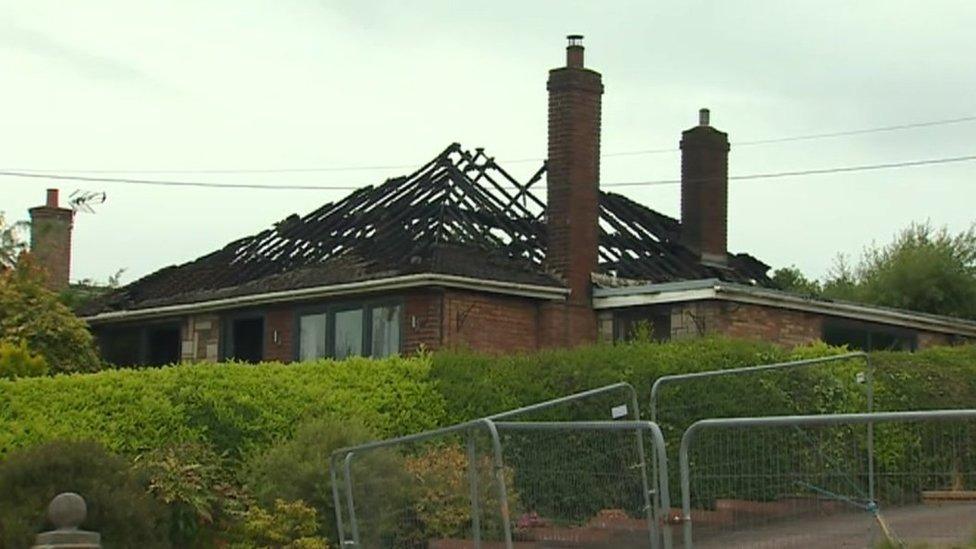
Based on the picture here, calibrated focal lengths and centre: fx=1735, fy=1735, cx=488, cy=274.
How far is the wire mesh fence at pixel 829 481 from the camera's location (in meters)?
9.51

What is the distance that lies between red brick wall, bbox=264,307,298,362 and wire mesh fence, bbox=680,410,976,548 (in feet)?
58.2

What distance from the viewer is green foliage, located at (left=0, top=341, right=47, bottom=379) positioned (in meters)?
23.4

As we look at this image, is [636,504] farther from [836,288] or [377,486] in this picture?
[836,288]

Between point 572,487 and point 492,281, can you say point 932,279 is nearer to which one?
point 492,281

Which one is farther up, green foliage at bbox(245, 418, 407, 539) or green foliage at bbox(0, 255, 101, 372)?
green foliage at bbox(0, 255, 101, 372)

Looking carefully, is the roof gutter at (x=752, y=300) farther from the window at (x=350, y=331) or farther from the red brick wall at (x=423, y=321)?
the window at (x=350, y=331)

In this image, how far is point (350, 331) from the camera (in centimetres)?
2808

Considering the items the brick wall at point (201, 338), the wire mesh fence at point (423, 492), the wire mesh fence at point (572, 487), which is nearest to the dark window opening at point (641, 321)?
the brick wall at point (201, 338)

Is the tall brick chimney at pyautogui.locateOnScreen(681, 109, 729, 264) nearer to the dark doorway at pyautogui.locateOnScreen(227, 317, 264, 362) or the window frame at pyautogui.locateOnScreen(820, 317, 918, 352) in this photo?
the window frame at pyautogui.locateOnScreen(820, 317, 918, 352)

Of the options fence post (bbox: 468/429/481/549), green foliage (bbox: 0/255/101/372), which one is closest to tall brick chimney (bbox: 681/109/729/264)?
green foliage (bbox: 0/255/101/372)

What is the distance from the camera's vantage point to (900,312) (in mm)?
29828

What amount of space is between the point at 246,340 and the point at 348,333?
3.47 metres

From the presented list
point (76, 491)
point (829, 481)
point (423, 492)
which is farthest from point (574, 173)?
point (829, 481)

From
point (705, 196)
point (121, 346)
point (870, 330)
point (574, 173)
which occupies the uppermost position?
point (705, 196)
